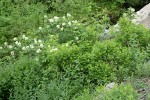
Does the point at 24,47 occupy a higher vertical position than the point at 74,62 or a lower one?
lower

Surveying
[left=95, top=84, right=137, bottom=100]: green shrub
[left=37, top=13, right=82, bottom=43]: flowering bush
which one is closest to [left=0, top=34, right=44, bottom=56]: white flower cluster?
[left=37, top=13, right=82, bottom=43]: flowering bush

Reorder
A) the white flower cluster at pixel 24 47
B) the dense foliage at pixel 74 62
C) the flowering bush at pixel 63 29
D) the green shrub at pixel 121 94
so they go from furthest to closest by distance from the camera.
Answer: the flowering bush at pixel 63 29 → the white flower cluster at pixel 24 47 → the dense foliage at pixel 74 62 → the green shrub at pixel 121 94

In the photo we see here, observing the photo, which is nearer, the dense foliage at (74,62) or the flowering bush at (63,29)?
the dense foliage at (74,62)

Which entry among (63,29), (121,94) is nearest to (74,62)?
(63,29)

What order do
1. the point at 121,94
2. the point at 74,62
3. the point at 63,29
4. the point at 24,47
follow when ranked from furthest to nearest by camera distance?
the point at 63,29
the point at 24,47
the point at 74,62
the point at 121,94

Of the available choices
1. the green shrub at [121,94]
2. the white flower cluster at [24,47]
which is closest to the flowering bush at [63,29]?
the white flower cluster at [24,47]

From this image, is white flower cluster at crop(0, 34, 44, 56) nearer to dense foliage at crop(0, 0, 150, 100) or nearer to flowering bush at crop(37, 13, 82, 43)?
dense foliage at crop(0, 0, 150, 100)

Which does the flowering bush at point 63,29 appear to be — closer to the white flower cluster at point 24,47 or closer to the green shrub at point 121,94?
the white flower cluster at point 24,47

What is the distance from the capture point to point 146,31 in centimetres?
734

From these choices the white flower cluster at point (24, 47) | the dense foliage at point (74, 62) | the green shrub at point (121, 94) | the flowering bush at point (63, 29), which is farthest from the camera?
the flowering bush at point (63, 29)

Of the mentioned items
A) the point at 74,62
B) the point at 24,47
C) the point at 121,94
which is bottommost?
the point at 24,47

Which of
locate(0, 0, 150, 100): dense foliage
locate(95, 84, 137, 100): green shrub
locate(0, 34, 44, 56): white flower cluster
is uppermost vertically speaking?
locate(95, 84, 137, 100): green shrub

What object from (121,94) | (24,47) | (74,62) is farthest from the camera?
(24,47)

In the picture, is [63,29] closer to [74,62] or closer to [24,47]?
[24,47]
